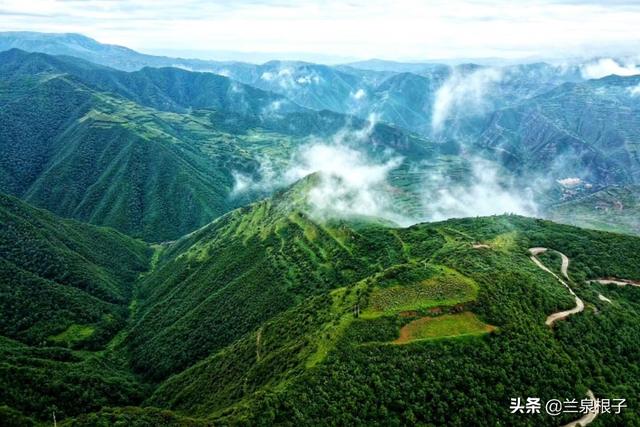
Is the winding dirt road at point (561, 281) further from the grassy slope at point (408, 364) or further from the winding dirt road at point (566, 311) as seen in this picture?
the grassy slope at point (408, 364)

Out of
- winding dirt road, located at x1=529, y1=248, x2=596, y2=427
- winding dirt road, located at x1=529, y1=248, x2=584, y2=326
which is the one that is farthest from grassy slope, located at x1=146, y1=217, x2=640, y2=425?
winding dirt road, located at x1=529, y1=248, x2=584, y2=326

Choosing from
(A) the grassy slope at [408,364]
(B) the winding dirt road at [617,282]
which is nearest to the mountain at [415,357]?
(A) the grassy slope at [408,364]

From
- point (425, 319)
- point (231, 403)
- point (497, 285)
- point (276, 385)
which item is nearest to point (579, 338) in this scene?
point (497, 285)

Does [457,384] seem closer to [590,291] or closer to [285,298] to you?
[590,291]

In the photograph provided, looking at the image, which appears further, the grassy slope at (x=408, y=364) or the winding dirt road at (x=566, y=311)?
the winding dirt road at (x=566, y=311)

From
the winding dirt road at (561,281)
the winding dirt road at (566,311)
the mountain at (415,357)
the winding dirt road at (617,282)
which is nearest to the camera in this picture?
the mountain at (415,357)

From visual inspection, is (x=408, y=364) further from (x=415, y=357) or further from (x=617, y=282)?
(x=617, y=282)

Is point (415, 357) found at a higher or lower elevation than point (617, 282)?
higher

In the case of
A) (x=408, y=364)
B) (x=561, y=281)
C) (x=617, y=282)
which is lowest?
(x=617, y=282)

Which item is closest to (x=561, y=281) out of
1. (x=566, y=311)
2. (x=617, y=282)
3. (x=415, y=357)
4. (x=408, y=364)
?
(x=566, y=311)

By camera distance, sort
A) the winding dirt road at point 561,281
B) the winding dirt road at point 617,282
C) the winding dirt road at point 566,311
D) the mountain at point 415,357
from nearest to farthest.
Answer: the mountain at point 415,357
the winding dirt road at point 566,311
the winding dirt road at point 561,281
the winding dirt road at point 617,282

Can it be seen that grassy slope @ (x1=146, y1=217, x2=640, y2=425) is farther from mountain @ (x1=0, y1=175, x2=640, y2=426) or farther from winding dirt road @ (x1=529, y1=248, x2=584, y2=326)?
winding dirt road @ (x1=529, y1=248, x2=584, y2=326)
